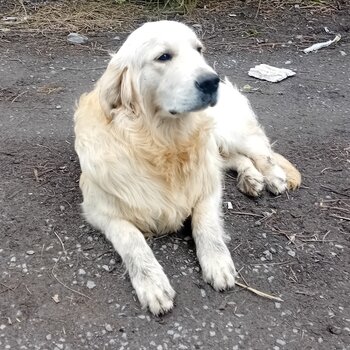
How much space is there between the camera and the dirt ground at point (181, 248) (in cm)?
260

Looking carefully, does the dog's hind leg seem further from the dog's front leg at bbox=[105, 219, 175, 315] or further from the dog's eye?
the dog's eye

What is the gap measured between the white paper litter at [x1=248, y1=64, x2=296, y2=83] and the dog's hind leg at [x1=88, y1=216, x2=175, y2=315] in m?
2.85

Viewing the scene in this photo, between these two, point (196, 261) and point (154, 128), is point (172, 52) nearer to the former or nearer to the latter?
point (154, 128)

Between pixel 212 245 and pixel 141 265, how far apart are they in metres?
0.40

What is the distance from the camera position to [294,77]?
5477 millimetres

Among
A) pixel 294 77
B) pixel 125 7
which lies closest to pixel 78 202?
pixel 294 77

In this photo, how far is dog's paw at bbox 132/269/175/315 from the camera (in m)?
2.65

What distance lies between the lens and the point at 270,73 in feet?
17.9

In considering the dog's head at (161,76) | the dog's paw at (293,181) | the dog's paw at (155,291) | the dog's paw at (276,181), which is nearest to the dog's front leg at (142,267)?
the dog's paw at (155,291)

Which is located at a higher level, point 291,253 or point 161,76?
point 161,76

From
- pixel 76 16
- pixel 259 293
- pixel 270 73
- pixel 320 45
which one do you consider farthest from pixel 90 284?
pixel 76 16

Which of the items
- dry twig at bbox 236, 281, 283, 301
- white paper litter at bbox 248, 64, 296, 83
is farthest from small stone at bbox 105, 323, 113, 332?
white paper litter at bbox 248, 64, 296, 83

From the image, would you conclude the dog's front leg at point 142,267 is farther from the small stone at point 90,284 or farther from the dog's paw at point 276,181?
the dog's paw at point 276,181

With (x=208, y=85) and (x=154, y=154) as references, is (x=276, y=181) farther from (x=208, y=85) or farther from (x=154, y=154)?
(x=208, y=85)
